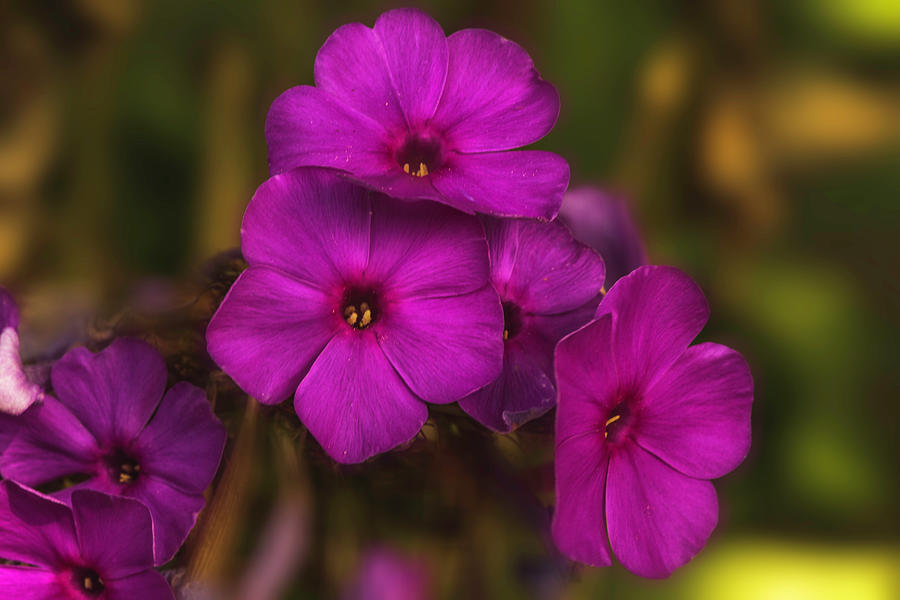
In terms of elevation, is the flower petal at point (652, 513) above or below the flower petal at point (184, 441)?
below

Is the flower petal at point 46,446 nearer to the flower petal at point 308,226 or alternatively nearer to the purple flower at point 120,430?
the purple flower at point 120,430

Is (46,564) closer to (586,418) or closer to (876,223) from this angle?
(586,418)

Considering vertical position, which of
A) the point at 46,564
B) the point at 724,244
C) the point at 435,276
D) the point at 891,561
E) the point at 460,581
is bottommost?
the point at 891,561

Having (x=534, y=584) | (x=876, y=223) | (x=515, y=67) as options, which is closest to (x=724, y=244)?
(x=876, y=223)

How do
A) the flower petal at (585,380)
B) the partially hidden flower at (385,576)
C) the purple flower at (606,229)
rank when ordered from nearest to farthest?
the flower petal at (585,380) → the purple flower at (606,229) → the partially hidden flower at (385,576)

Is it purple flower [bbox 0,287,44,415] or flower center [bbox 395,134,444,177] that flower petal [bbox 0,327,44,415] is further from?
flower center [bbox 395,134,444,177]

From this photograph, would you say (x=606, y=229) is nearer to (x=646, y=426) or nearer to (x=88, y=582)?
(x=646, y=426)

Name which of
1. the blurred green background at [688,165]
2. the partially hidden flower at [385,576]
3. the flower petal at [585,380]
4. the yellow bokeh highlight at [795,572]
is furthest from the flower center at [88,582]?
the yellow bokeh highlight at [795,572]

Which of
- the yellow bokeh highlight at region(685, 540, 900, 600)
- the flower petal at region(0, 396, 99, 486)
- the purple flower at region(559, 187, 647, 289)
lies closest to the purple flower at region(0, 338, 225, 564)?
the flower petal at region(0, 396, 99, 486)
